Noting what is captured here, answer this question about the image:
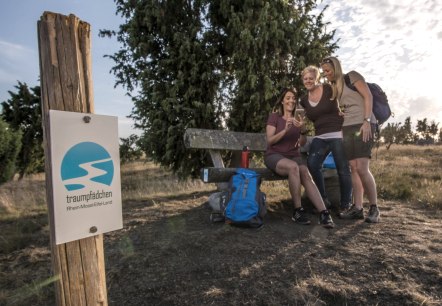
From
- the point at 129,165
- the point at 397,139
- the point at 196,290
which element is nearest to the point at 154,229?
the point at 196,290

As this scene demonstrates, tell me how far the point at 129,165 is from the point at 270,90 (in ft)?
68.5

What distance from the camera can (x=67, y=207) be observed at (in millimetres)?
1488

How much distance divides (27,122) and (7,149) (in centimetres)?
784

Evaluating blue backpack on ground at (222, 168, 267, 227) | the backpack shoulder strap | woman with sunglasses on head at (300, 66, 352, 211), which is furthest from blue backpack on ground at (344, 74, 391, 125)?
blue backpack on ground at (222, 168, 267, 227)

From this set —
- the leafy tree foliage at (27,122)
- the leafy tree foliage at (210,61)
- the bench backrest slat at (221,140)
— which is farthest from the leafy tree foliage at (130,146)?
the leafy tree foliage at (27,122)

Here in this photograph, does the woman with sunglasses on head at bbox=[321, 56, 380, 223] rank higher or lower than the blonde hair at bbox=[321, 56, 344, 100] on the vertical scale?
lower

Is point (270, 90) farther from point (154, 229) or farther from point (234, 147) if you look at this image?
point (154, 229)

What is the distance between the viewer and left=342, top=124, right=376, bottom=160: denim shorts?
4.37 m

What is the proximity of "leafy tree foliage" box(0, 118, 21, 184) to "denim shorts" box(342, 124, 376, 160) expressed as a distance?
51.7 ft

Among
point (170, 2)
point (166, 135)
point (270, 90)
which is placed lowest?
point (166, 135)

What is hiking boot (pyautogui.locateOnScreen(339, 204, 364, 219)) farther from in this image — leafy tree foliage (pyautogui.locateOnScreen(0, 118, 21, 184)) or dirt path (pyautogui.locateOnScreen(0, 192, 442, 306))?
leafy tree foliage (pyautogui.locateOnScreen(0, 118, 21, 184))

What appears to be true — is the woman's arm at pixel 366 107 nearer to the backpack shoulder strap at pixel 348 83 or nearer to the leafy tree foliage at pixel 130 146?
the backpack shoulder strap at pixel 348 83

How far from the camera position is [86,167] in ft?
5.10

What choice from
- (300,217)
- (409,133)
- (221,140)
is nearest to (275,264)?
(300,217)
